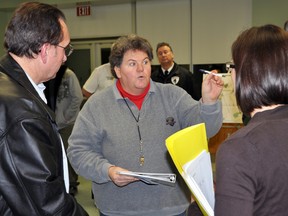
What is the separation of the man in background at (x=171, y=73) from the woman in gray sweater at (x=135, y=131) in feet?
9.48

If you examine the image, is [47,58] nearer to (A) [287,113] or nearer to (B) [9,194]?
(B) [9,194]

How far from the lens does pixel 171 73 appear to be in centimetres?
495

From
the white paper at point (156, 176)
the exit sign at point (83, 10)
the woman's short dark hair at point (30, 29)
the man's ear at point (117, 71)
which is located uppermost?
the exit sign at point (83, 10)

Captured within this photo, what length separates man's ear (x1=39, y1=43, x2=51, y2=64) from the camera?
1426mm

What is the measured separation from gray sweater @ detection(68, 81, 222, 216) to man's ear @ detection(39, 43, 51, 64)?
54 cm

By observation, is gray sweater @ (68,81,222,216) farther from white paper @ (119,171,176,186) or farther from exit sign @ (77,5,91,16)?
exit sign @ (77,5,91,16)

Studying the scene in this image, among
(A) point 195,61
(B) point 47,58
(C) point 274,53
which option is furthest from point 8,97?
(A) point 195,61

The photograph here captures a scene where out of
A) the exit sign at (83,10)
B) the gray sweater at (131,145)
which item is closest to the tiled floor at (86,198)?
the gray sweater at (131,145)

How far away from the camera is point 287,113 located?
1.05 metres

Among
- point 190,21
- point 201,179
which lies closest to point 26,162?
point 201,179

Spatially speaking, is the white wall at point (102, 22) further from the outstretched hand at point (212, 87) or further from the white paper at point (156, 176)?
the white paper at point (156, 176)

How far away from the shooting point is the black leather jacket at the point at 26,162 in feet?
3.91

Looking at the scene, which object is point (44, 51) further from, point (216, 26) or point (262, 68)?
point (216, 26)

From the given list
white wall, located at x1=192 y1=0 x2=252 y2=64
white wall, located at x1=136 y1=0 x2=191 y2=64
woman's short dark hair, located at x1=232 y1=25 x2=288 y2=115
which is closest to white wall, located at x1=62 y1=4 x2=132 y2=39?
white wall, located at x1=136 y1=0 x2=191 y2=64
